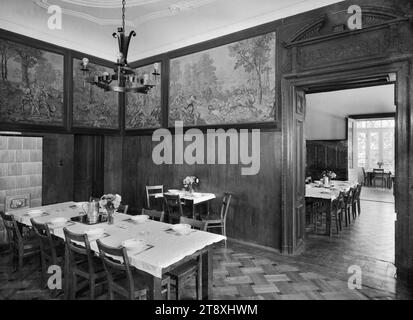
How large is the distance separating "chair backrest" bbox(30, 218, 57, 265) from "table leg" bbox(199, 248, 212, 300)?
1717 millimetres

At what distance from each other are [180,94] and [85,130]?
96.2 inches

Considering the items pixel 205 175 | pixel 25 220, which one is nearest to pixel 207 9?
pixel 205 175

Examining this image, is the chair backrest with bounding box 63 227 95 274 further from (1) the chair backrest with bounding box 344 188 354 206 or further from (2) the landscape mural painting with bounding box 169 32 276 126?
(1) the chair backrest with bounding box 344 188 354 206

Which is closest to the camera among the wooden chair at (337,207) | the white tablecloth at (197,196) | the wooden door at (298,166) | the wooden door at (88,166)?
the wooden door at (298,166)

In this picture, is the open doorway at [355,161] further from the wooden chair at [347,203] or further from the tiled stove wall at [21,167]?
the tiled stove wall at [21,167]

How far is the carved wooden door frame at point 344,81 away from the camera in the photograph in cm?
346

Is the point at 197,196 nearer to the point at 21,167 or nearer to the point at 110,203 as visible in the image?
the point at 110,203

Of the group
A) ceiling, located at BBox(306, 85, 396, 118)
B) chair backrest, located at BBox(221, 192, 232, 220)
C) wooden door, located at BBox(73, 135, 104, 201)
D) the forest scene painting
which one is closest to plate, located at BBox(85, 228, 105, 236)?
chair backrest, located at BBox(221, 192, 232, 220)

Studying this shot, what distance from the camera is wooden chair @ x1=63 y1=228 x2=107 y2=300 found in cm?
259

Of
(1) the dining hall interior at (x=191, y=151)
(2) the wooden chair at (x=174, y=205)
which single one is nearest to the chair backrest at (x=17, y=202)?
(1) the dining hall interior at (x=191, y=151)

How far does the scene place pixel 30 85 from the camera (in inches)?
208

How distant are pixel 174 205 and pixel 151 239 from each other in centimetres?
187

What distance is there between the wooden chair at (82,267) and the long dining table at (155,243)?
0.13 metres

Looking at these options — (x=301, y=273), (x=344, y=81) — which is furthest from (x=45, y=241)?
(x=344, y=81)
